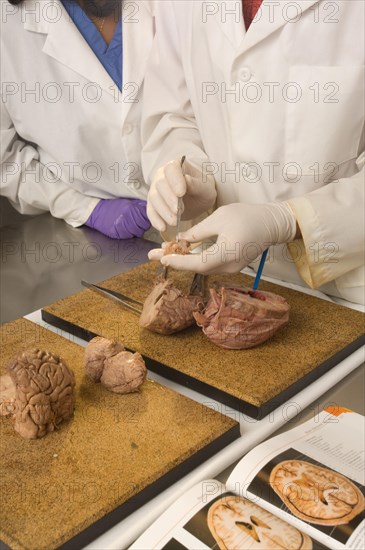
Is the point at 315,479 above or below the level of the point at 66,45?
below

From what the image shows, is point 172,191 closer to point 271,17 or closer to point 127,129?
point 271,17

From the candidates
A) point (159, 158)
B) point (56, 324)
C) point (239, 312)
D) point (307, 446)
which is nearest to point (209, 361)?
point (239, 312)

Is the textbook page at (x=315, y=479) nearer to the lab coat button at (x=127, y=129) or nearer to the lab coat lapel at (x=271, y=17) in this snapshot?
the lab coat lapel at (x=271, y=17)

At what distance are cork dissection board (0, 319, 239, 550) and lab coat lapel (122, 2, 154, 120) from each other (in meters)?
1.07

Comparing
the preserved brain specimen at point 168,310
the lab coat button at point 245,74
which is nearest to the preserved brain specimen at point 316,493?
the preserved brain specimen at point 168,310

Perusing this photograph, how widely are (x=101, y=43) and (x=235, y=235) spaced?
1.01 meters

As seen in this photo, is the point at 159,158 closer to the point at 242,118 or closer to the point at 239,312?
the point at 242,118

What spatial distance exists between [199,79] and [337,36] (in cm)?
35

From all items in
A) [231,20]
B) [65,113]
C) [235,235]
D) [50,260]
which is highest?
[231,20]

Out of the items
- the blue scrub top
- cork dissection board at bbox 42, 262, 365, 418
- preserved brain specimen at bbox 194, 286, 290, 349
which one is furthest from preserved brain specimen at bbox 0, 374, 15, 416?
the blue scrub top

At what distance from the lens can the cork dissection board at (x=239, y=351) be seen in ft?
3.85

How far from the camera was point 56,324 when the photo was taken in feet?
4.68

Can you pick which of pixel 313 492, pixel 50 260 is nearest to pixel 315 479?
pixel 313 492

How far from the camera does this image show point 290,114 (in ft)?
4.83
